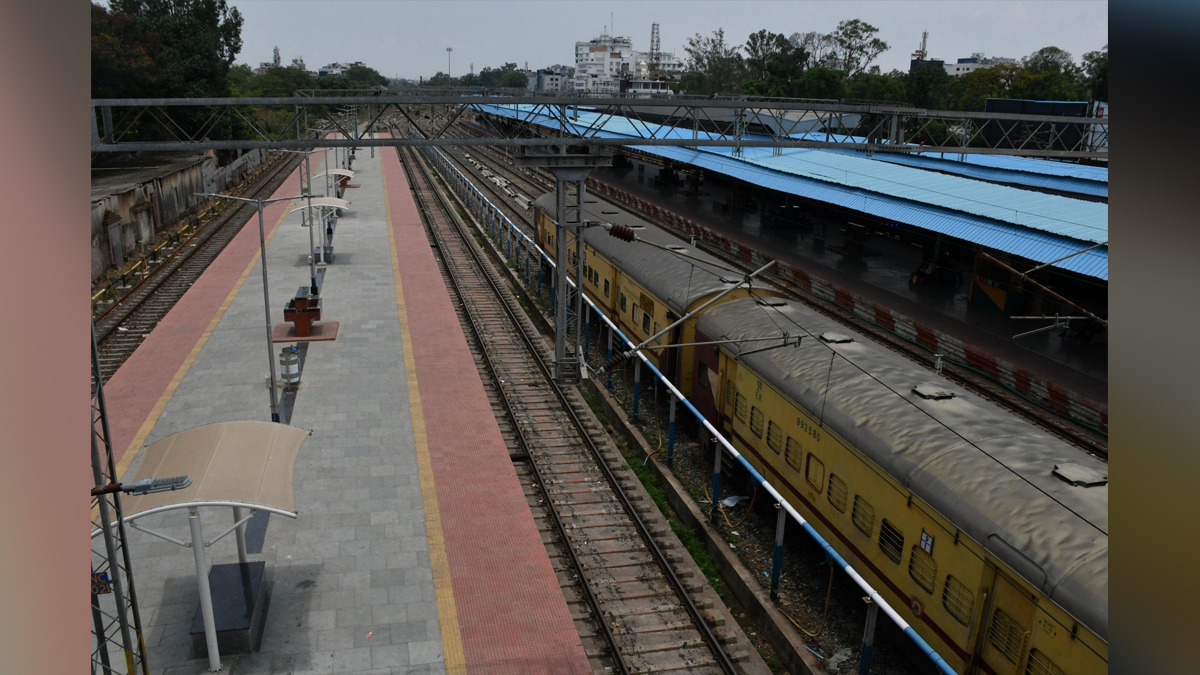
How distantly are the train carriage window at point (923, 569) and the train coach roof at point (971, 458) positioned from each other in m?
0.74

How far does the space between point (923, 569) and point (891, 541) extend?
69 centimetres

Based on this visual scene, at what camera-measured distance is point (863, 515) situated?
11.6 meters

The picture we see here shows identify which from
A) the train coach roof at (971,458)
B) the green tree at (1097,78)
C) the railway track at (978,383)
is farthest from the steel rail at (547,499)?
the green tree at (1097,78)

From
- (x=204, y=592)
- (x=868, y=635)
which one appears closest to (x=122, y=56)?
(x=204, y=592)

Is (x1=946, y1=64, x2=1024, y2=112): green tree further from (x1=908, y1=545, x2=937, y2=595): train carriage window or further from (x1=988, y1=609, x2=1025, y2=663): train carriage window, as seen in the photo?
(x1=988, y1=609, x2=1025, y2=663): train carriage window

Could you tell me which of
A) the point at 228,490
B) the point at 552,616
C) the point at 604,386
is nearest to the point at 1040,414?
the point at 604,386

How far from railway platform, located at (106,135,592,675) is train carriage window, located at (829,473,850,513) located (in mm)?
4151

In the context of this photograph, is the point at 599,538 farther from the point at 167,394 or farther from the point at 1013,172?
the point at 1013,172

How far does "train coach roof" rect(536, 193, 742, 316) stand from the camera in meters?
18.0

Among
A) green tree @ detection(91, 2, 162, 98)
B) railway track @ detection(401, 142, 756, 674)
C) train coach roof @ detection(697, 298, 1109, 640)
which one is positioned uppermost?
green tree @ detection(91, 2, 162, 98)

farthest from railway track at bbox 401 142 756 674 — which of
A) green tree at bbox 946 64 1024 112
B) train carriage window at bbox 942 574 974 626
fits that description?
green tree at bbox 946 64 1024 112
